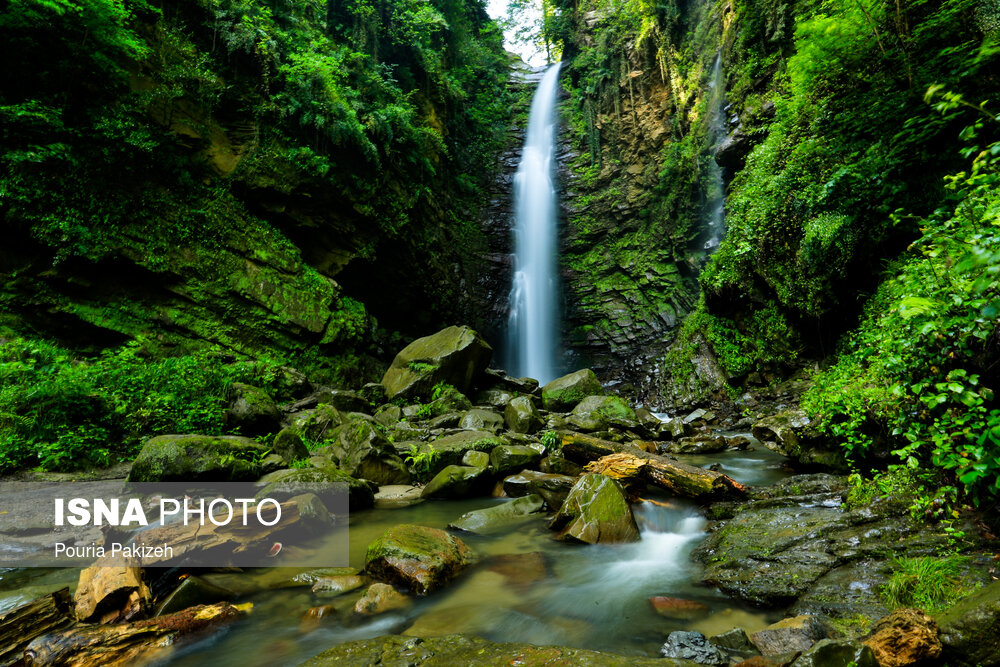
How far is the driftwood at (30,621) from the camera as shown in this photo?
104 inches

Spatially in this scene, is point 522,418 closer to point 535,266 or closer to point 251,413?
point 251,413

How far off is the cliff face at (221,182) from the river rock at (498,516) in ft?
25.0

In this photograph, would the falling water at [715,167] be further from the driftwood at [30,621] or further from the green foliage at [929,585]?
the driftwood at [30,621]

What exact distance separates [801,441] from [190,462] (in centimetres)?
798

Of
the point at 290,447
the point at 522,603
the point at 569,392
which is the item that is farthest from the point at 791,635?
the point at 569,392

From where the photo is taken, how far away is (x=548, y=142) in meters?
23.2

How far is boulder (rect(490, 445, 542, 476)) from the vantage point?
680 cm

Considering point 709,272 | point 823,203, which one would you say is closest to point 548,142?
point 709,272

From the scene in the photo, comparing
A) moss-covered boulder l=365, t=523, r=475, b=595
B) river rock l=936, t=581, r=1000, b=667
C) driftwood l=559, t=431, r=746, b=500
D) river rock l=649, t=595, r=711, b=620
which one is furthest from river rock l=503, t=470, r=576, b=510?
river rock l=936, t=581, r=1000, b=667

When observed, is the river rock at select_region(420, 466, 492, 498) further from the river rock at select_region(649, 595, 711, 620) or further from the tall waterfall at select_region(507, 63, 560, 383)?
the tall waterfall at select_region(507, 63, 560, 383)

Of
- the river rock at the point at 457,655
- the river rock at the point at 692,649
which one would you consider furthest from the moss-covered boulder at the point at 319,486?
the river rock at the point at 692,649

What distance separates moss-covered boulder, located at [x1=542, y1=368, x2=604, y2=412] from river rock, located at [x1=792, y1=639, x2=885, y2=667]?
Result: 9.47m

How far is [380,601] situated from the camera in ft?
11.6

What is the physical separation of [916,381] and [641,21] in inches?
825
